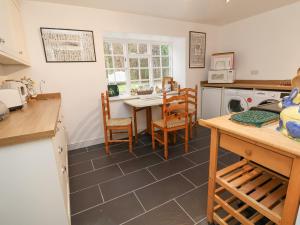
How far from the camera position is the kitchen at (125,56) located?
1693mm

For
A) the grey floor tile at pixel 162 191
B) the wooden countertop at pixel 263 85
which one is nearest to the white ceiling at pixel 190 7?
the wooden countertop at pixel 263 85

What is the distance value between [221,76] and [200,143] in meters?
1.54

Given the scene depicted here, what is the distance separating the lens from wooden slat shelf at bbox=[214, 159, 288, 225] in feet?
3.00

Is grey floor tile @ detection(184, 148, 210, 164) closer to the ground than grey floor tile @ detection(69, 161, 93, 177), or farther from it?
farther from it

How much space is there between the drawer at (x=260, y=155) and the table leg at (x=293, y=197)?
0.10 ft

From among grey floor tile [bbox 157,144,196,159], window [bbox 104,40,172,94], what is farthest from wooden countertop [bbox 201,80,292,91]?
grey floor tile [bbox 157,144,196,159]

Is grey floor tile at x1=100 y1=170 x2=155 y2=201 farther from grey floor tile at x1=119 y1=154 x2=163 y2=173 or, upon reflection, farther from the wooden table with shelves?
the wooden table with shelves

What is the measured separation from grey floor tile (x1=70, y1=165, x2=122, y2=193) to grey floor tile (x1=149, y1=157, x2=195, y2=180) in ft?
1.43

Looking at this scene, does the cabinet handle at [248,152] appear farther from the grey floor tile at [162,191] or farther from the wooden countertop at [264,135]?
the grey floor tile at [162,191]

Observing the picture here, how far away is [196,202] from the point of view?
1.49 m

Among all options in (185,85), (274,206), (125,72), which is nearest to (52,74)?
(125,72)

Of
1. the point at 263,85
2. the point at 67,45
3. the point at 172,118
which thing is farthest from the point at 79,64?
the point at 263,85

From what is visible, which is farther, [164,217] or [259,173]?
[164,217]

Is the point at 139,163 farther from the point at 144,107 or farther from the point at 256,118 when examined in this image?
the point at 256,118
